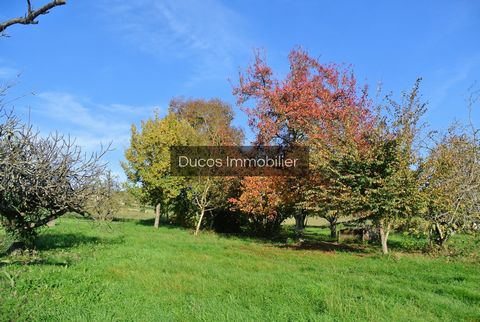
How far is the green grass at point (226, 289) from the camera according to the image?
19.4 feet

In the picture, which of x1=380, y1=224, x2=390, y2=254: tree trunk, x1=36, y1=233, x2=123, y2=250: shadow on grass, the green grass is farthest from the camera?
x1=380, y1=224, x2=390, y2=254: tree trunk

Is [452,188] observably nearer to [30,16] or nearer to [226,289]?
[226,289]

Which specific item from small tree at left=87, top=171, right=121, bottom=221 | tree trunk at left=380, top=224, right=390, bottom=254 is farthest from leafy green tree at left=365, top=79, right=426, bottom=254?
small tree at left=87, top=171, right=121, bottom=221

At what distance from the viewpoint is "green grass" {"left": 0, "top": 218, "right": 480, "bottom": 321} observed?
5.92 m

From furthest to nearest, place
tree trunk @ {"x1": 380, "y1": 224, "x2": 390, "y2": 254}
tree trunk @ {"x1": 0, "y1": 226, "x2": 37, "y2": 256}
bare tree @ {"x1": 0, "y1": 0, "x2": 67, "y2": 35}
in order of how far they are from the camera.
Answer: tree trunk @ {"x1": 380, "y1": 224, "x2": 390, "y2": 254}
tree trunk @ {"x1": 0, "y1": 226, "x2": 37, "y2": 256}
bare tree @ {"x1": 0, "y1": 0, "x2": 67, "y2": 35}

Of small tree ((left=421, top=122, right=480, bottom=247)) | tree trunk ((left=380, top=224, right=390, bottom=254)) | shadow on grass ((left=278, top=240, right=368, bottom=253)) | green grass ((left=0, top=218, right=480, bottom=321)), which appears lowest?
green grass ((left=0, top=218, right=480, bottom=321))

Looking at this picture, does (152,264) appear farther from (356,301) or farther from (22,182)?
(356,301)

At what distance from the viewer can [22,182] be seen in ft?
33.1

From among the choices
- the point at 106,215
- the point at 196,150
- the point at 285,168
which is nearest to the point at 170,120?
the point at 196,150

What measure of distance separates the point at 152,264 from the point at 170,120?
72.4 ft

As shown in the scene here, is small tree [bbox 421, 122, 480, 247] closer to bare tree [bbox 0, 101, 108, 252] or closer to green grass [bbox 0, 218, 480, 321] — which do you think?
green grass [bbox 0, 218, 480, 321]
